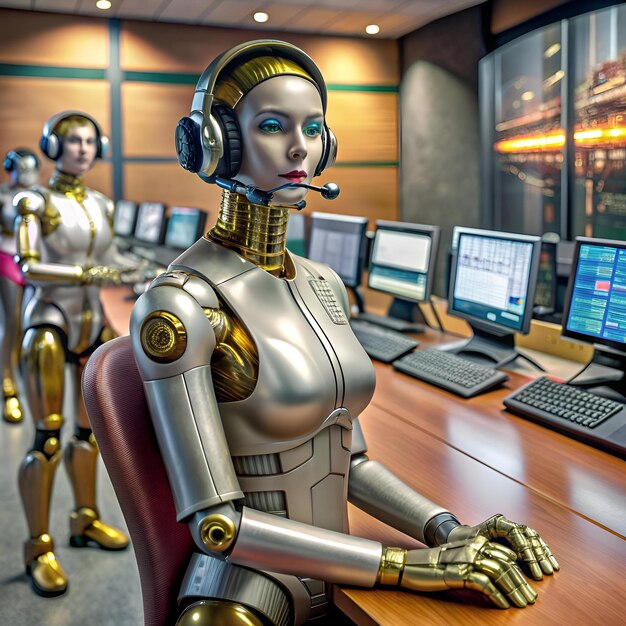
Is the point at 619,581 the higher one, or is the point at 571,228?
the point at 571,228

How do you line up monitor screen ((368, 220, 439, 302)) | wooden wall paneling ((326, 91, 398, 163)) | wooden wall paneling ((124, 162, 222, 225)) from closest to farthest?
monitor screen ((368, 220, 439, 302)), wooden wall paneling ((124, 162, 222, 225)), wooden wall paneling ((326, 91, 398, 163))

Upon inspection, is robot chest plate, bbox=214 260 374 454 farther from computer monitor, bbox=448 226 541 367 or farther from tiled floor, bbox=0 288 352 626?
tiled floor, bbox=0 288 352 626

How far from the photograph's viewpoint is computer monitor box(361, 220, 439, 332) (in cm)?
294

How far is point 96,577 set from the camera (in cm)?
254

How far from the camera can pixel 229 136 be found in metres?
1.15

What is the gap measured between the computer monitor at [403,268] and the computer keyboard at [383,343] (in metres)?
0.18

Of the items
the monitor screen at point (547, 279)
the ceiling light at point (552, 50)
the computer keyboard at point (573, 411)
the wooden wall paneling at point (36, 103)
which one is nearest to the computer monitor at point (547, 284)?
the monitor screen at point (547, 279)

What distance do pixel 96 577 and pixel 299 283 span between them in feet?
5.82

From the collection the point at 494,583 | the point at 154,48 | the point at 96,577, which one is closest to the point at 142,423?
the point at 494,583

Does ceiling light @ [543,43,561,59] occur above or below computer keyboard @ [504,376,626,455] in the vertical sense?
above

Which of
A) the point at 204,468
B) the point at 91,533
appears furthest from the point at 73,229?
the point at 204,468

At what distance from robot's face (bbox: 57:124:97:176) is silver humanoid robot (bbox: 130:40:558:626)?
147cm

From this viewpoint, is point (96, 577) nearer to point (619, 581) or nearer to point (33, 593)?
point (33, 593)

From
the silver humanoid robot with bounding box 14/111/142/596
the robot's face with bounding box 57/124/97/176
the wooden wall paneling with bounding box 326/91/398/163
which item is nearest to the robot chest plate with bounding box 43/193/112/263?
the silver humanoid robot with bounding box 14/111/142/596
